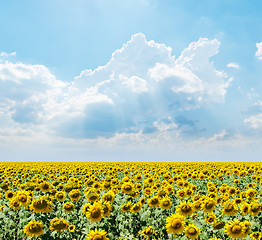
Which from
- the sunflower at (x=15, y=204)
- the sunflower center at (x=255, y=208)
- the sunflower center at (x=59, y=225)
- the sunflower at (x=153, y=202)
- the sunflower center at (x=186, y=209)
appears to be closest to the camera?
the sunflower center at (x=59, y=225)

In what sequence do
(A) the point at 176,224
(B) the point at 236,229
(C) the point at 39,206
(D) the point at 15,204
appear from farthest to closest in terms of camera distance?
(D) the point at 15,204 < (C) the point at 39,206 < (A) the point at 176,224 < (B) the point at 236,229

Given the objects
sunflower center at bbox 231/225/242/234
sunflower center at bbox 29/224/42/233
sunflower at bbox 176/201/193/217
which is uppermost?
sunflower at bbox 176/201/193/217

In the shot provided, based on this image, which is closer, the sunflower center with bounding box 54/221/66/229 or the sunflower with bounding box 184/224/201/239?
the sunflower with bounding box 184/224/201/239

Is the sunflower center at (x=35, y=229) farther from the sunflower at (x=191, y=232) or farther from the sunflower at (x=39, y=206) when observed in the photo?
the sunflower at (x=191, y=232)

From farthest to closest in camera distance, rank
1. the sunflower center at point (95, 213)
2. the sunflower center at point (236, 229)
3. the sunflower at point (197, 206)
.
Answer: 1. the sunflower at point (197, 206)
2. the sunflower center at point (95, 213)
3. the sunflower center at point (236, 229)

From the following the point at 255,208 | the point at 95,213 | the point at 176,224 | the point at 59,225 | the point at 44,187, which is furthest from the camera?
the point at 44,187

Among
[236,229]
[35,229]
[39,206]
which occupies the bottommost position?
[35,229]

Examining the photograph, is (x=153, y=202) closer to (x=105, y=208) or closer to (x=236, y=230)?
(x=105, y=208)

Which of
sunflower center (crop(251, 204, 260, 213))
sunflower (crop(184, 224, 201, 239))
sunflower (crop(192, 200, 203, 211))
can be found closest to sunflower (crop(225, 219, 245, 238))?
sunflower (crop(184, 224, 201, 239))

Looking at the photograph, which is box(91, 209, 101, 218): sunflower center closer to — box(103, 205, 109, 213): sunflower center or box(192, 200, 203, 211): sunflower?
box(103, 205, 109, 213): sunflower center

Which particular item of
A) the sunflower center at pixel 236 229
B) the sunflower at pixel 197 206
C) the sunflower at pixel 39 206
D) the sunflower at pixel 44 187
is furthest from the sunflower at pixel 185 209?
the sunflower at pixel 44 187

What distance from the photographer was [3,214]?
853cm

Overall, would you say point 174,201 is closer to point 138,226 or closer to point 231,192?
point 231,192

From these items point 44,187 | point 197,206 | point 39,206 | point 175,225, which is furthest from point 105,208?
point 44,187
